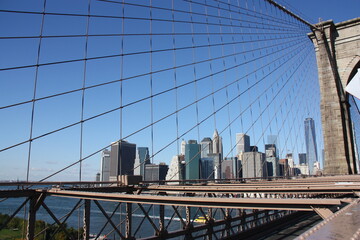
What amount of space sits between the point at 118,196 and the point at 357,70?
767 inches

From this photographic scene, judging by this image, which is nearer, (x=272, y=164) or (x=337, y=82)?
(x=337, y=82)

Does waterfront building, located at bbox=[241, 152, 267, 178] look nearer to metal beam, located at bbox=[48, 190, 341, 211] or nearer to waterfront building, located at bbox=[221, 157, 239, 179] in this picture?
waterfront building, located at bbox=[221, 157, 239, 179]

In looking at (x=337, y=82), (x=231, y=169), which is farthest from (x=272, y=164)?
(x=337, y=82)

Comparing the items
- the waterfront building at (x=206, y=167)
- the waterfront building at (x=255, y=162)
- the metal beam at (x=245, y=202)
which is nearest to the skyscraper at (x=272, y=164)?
the waterfront building at (x=255, y=162)

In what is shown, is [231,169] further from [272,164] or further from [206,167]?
[272,164]

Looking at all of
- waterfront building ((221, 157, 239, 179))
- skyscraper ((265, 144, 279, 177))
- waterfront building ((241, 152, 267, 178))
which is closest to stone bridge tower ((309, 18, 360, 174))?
waterfront building ((241, 152, 267, 178))

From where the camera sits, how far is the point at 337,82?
62.6 feet

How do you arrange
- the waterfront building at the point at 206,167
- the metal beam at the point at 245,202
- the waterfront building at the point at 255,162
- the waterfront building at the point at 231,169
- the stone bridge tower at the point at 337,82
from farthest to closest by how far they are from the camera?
the waterfront building at the point at 206,167 < the waterfront building at the point at 231,169 < the waterfront building at the point at 255,162 < the stone bridge tower at the point at 337,82 < the metal beam at the point at 245,202

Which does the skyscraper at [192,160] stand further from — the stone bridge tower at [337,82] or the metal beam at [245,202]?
the metal beam at [245,202]

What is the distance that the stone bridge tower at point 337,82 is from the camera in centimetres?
1795

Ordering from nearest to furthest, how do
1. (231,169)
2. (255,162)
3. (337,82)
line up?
(337,82), (255,162), (231,169)

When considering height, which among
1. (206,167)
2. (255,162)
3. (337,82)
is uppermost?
(337,82)

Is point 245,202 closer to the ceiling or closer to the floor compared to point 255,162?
closer to the floor

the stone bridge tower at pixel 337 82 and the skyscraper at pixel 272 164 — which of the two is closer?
the stone bridge tower at pixel 337 82
